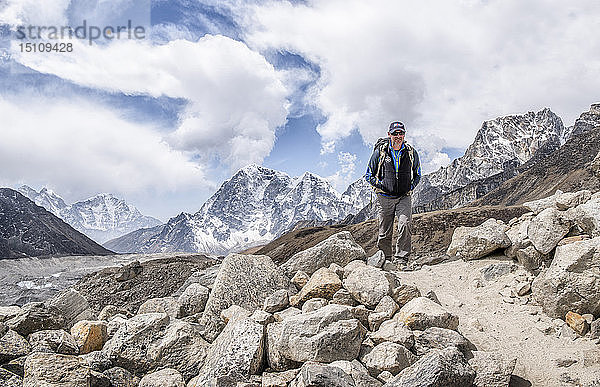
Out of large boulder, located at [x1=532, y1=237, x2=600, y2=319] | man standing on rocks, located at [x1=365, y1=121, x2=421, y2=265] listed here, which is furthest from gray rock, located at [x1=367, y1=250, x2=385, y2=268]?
large boulder, located at [x1=532, y1=237, x2=600, y2=319]

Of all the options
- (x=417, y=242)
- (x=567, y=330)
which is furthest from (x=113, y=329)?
(x=417, y=242)

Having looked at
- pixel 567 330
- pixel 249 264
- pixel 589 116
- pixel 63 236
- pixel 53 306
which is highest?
pixel 589 116

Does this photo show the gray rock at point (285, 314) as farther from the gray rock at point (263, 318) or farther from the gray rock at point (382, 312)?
the gray rock at point (382, 312)

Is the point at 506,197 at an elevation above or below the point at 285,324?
above

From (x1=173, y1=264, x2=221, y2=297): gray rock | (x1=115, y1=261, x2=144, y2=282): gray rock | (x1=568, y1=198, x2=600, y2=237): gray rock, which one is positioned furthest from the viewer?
(x1=115, y1=261, x2=144, y2=282): gray rock

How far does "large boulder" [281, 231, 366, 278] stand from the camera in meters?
9.36

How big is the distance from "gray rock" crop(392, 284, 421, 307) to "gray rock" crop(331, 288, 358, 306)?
73 cm

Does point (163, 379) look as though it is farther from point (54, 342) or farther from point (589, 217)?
point (589, 217)

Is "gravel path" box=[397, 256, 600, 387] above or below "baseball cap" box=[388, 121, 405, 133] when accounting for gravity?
below

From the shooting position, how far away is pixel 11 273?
4269 inches

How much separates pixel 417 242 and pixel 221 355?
4918 cm

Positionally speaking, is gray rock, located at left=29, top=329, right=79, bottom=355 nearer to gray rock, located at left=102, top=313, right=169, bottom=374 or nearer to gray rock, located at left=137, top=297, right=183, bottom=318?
gray rock, located at left=102, top=313, right=169, bottom=374

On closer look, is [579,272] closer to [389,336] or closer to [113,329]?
[389,336]

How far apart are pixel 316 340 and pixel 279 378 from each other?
67 centimetres
